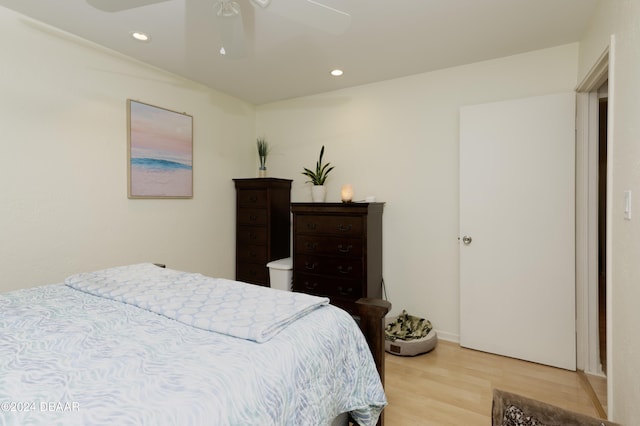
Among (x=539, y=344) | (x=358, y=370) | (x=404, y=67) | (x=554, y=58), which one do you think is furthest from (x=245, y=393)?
(x=554, y=58)

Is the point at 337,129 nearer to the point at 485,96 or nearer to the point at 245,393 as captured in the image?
the point at 485,96

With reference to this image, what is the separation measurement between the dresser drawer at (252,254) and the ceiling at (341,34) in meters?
1.73

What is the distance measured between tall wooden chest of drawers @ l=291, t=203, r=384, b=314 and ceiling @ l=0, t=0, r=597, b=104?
124cm

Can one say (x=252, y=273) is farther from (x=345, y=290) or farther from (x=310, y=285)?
(x=345, y=290)

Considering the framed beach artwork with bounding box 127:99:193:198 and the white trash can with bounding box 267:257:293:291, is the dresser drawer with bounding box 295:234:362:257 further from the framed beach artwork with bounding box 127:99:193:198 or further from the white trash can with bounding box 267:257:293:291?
the framed beach artwork with bounding box 127:99:193:198

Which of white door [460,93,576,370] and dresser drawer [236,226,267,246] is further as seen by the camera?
dresser drawer [236,226,267,246]

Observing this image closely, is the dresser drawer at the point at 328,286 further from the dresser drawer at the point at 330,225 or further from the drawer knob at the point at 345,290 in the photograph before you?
the dresser drawer at the point at 330,225

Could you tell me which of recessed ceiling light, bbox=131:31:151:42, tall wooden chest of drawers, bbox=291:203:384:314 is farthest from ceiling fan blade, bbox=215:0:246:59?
tall wooden chest of drawers, bbox=291:203:384:314

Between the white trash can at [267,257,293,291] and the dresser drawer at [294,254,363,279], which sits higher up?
the dresser drawer at [294,254,363,279]

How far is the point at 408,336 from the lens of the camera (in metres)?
2.70

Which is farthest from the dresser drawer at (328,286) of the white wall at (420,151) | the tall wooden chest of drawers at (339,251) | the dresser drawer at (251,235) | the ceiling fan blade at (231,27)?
the ceiling fan blade at (231,27)

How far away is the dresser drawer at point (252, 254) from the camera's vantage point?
3.46m

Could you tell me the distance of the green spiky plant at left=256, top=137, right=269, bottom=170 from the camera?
3.86 metres

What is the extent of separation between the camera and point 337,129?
345 cm
